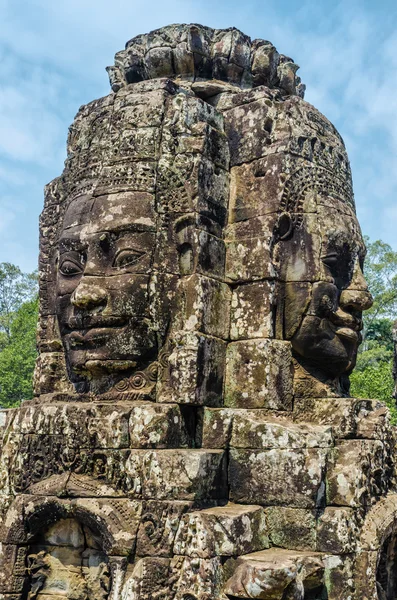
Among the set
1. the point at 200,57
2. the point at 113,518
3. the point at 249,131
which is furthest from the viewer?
the point at 200,57

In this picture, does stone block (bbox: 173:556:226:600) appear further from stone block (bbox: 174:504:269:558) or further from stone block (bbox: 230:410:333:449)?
stone block (bbox: 230:410:333:449)

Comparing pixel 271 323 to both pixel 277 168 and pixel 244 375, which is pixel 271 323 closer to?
pixel 244 375

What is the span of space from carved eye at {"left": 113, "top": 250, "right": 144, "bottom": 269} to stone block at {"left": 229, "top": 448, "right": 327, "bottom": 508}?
6.39 ft

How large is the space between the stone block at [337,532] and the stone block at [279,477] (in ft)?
0.50

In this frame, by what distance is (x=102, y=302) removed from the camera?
6363 millimetres

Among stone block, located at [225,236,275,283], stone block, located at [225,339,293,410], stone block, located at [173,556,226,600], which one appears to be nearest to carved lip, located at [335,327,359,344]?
stone block, located at [225,339,293,410]

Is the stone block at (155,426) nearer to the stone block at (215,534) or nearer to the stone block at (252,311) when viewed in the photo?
the stone block at (215,534)

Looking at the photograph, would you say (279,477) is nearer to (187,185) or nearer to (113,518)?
(113,518)

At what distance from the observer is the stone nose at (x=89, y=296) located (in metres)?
6.30

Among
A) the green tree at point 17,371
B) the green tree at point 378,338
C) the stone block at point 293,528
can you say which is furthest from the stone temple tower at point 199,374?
the green tree at point 17,371

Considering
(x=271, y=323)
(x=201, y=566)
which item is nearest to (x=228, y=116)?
(x=271, y=323)

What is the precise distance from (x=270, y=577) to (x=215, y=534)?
1.72 ft

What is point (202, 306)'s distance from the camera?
20.3 ft

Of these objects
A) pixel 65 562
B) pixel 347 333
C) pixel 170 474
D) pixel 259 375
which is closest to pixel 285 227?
pixel 347 333
